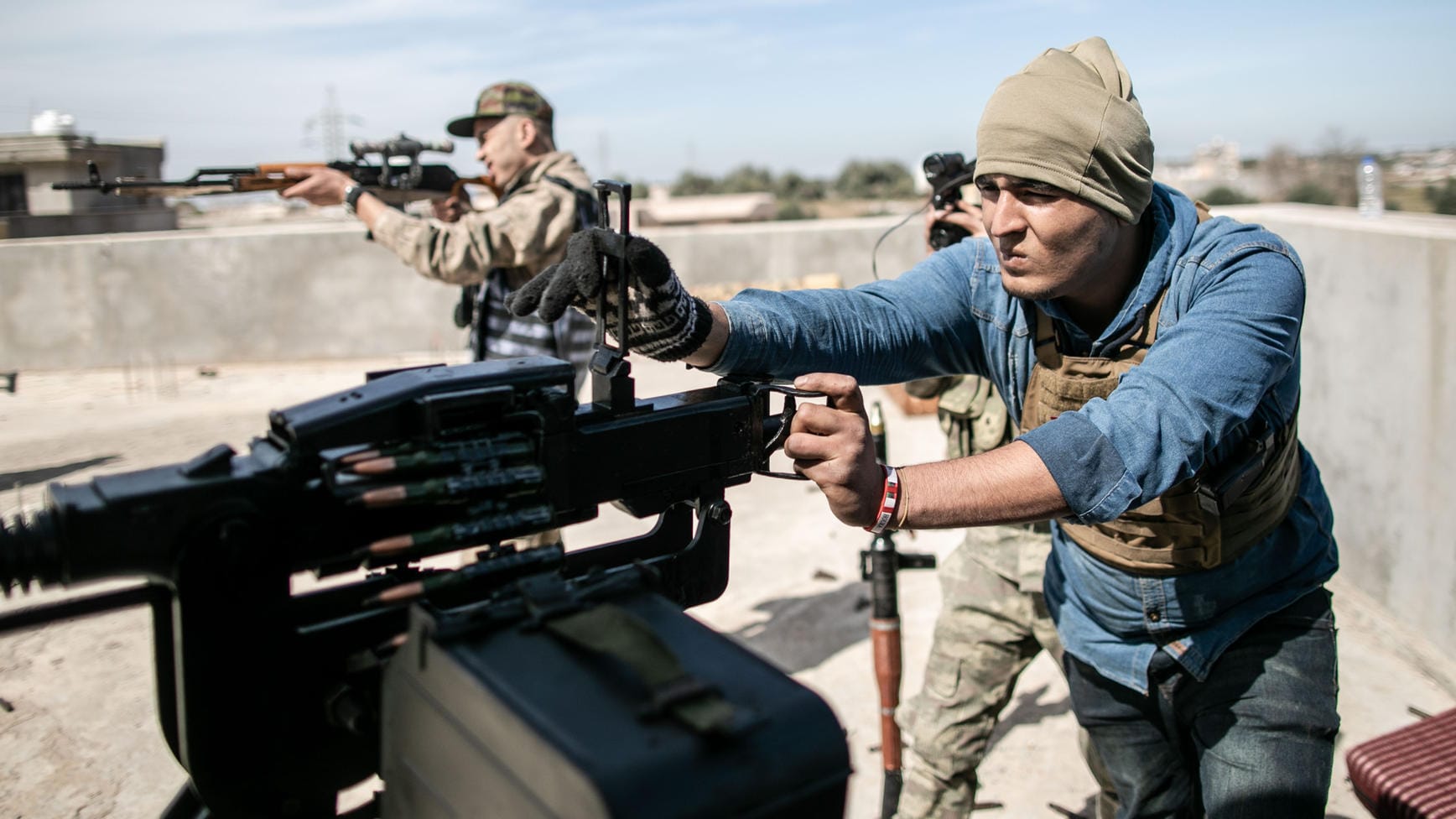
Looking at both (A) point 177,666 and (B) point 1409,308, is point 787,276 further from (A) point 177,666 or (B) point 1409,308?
(A) point 177,666

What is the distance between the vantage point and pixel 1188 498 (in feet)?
7.29

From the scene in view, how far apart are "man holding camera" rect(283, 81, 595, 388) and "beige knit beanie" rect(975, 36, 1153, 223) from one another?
2.92 m

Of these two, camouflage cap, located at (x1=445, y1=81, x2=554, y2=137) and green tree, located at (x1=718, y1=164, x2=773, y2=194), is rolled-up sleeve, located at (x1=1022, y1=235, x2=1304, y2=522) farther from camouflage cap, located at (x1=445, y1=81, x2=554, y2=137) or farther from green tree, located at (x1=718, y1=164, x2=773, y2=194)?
green tree, located at (x1=718, y1=164, x2=773, y2=194)

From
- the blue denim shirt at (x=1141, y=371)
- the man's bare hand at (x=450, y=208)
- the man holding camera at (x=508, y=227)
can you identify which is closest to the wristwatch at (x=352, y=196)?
the man holding camera at (x=508, y=227)

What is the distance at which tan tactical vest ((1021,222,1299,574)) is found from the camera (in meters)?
2.16

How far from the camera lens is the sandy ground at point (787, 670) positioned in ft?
12.2

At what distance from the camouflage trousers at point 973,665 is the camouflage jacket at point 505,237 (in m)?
2.35

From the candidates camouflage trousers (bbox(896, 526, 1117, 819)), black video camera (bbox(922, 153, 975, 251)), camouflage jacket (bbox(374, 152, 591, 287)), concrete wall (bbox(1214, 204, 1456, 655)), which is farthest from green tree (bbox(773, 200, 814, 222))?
camouflage trousers (bbox(896, 526, 1117, 819))

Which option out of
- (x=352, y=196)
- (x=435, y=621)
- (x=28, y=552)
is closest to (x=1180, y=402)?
(x=435, y=621)

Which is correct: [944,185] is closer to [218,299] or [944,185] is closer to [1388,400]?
[1388,400]

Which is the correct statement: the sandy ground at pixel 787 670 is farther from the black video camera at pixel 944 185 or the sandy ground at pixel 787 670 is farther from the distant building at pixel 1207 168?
the distant building at pixel 1207 168

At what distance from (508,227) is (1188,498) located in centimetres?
335

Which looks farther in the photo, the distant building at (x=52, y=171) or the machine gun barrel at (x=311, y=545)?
the distant building at (x=52, y=171)

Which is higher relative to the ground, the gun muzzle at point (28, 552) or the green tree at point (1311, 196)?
the green tree at point (1311, 196)
